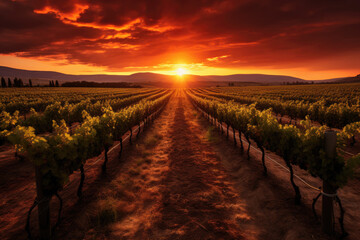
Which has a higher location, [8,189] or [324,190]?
[324,190]

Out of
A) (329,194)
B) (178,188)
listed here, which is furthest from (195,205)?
(329,194)

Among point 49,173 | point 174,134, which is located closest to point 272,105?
point 174,134

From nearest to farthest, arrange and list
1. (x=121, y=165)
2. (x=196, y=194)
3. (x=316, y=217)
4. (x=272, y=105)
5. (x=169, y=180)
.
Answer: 1. (x=316, y=217)
2. (x=196, y=194)
3. (x=169, y=180)
4. (x=121, y=165)
5. (x=272, y=105)

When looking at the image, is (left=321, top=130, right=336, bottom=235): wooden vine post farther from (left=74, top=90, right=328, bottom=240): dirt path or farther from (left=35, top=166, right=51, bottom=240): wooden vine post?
(left=35, top=166, right=51, bottom=240): wooden vine post

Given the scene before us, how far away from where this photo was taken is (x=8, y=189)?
7.83 meters

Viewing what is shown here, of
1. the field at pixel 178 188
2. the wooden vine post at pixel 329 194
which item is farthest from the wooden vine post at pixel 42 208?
the wooden vine post at pixel 329 194

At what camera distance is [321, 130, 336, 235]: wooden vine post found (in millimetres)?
4984

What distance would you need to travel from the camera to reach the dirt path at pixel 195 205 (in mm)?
5457

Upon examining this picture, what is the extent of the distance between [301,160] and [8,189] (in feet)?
37.9

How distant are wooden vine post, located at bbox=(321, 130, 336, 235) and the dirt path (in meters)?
0.39

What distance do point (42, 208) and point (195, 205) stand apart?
4.62m

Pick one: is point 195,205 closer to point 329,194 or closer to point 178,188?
point 178,188

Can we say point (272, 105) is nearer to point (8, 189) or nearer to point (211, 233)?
point (211, 233)

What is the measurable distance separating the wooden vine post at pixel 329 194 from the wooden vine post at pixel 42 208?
753cm
